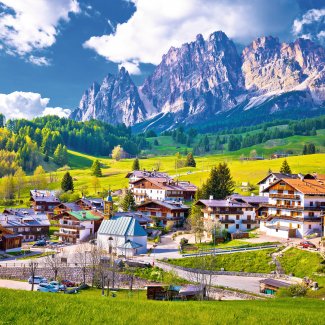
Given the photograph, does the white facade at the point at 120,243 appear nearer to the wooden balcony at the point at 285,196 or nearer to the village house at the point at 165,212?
the village house at the point at 165,212

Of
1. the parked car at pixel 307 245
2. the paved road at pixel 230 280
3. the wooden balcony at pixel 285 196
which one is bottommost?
the paved road at pixel 230 280

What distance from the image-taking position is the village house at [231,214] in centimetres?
9762

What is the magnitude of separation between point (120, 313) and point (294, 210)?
7606 cm

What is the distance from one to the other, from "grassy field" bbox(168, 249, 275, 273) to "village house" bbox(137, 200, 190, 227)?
37226 millimetres

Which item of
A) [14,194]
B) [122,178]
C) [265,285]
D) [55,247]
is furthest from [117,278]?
[122,178]

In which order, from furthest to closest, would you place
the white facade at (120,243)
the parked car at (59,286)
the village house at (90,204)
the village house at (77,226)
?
the village house at (90,204) < the village house at (77,226) < the white facade at (120,243) < the parked car at (59,286)

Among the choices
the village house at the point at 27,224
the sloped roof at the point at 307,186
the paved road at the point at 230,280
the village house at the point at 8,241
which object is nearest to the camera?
the paved road at the point at 230,280

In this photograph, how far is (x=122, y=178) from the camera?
634ft

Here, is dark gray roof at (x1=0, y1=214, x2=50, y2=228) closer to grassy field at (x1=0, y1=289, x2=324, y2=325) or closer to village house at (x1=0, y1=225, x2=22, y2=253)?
village house at (x1=0, y1=225, x2=22, y2=253)

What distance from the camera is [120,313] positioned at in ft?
58.5

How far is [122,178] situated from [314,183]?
361 ft

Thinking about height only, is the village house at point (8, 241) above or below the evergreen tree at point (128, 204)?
below

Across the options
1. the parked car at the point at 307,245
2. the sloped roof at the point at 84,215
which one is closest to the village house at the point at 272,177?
the parked car at the point at 307,245

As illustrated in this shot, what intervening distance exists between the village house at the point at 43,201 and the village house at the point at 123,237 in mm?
52286
